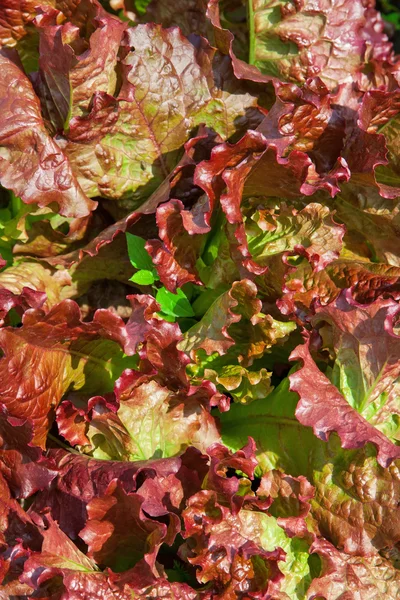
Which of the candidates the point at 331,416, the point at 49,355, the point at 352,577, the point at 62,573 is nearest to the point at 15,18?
the point at 49,355

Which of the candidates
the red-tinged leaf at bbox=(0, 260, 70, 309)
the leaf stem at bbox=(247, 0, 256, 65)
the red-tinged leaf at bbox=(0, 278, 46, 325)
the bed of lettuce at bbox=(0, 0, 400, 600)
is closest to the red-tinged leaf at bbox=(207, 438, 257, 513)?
the bed of lettuce at bbox=(0, 0, 400, 600)

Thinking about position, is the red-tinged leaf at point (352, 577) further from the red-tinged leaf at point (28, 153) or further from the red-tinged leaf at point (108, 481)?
the red-tinged leaf at point (28, 153)

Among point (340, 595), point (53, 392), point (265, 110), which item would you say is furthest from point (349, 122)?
point (340, 595)

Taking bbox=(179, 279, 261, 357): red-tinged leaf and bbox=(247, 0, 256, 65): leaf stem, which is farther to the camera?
bbox=(247, 0, 256, 65): leaf stem

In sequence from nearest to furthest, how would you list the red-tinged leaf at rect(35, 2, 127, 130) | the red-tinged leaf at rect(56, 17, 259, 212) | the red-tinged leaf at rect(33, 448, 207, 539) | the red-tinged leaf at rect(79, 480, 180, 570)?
the red-tinged leaf at rect(79, 480, 180, 570) → the red-tinged leaf at rect(33, 448, 207, 539) → the red-tinged leaf at rect(35, 2, 127, 130) → the red-tinged leaf at rect(56, 17, 259, 212)

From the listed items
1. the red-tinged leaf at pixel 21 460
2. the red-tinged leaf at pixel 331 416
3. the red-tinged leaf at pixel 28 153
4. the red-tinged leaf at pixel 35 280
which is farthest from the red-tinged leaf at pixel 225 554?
the red-tinged leaf at pixel 28 153

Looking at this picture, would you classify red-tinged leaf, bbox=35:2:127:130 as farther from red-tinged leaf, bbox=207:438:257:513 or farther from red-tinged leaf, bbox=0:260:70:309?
red-tinged leaf, bbox=207:438:257:513
